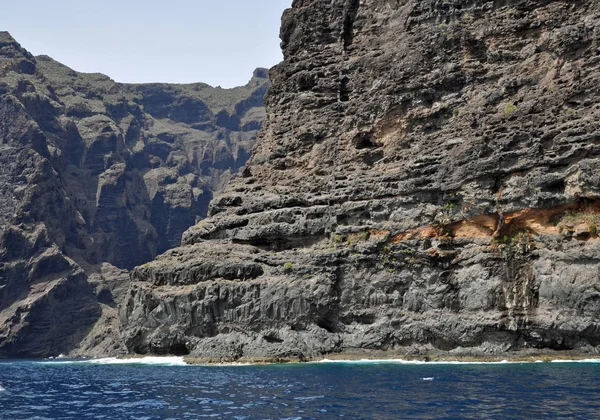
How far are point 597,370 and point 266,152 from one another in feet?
203

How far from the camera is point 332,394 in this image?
3966 centimetres

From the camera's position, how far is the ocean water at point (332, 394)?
32250 millimetres

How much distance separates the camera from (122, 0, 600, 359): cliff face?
67.3m

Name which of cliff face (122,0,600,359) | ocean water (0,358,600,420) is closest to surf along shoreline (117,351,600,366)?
cliff face (122,0,600,359)

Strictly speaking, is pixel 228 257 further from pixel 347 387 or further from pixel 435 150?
pixel 347 387

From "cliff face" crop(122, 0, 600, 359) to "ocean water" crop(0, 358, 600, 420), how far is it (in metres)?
13.2

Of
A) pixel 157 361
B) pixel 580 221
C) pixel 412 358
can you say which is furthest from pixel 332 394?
pixel 157 361

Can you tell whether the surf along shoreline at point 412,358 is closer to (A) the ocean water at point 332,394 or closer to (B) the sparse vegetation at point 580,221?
(A) the ocean water at point 332,394

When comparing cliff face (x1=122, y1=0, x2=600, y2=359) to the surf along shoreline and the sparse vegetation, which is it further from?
the surf along shoreline

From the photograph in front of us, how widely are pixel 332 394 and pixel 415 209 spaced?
1610 inches

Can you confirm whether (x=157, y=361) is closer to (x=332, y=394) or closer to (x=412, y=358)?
(x=412, y=358)

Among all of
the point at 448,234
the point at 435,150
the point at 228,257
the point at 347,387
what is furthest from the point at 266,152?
the point at 347,387

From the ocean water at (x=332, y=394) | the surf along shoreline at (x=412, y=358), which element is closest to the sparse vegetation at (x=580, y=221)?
the surf along shoreline at (x=412, y=358)

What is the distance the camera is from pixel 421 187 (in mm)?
77562
